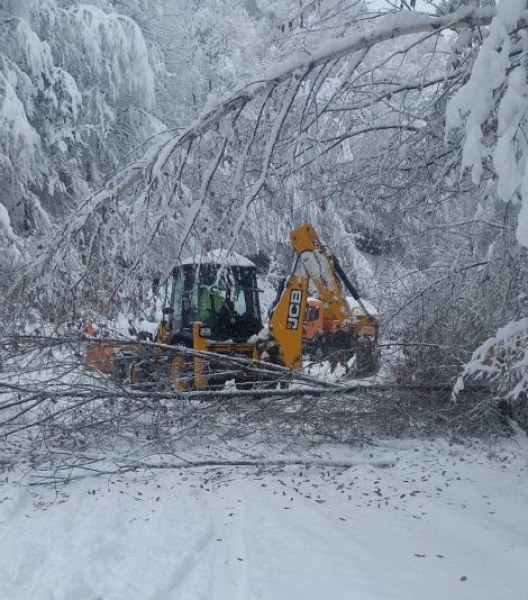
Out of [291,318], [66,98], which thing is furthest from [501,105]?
[66,98]

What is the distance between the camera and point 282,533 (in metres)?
4.66

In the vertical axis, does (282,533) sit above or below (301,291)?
below

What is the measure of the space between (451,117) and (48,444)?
5.12 m

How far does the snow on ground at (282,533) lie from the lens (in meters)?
3.79

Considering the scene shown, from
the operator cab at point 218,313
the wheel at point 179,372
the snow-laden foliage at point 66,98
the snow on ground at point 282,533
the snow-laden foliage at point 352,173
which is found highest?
the snow-laden foliage at point 66,98

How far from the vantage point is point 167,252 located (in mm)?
4973

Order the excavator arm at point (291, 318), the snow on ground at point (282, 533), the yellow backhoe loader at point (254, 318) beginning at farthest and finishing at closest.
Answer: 1. the excavator arm at point (291, 318)
2. the yellow backhoe loader at point (254, 318)
3. the snow on ground at point (282, 533)

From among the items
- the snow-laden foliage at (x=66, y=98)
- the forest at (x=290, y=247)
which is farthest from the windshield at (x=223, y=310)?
the snow-laden foliage at (x=66, y=98)

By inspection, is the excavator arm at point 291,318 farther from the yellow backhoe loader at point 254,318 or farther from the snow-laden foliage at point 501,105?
the snow-laden foliage at point 501,105

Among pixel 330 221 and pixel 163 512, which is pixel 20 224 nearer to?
pixel 330 221

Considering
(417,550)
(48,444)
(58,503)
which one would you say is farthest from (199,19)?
(417,550)

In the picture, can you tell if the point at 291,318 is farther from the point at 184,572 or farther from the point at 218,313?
the point at 184,572

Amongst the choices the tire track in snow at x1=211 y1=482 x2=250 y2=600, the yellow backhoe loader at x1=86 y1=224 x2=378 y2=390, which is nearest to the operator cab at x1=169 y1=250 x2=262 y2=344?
the yellow backhoe loader at x1=86 y1=224 x2=378 y2=390

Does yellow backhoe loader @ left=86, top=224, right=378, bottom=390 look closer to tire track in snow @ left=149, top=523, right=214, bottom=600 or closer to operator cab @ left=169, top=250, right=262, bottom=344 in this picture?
operator cab @ left=169, top=250, right=262, bottom=344
